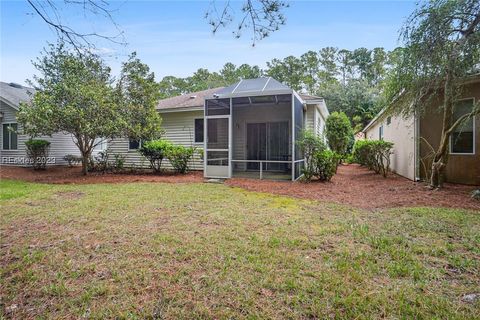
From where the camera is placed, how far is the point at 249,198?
6699mm

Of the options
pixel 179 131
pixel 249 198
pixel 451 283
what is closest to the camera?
pixel 451 283

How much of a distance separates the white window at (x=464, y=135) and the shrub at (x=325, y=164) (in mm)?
3539

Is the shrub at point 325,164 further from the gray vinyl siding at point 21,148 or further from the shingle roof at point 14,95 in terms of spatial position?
the gray vinyl siding at point 21,148

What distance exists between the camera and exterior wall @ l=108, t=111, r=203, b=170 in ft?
43.0

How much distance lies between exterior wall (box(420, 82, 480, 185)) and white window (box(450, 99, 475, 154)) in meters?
0.11

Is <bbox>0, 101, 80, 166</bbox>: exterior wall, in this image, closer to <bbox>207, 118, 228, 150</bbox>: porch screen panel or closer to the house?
the house

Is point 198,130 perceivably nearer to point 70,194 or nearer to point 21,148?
point 70,194

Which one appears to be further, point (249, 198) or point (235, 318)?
point (249, 198)

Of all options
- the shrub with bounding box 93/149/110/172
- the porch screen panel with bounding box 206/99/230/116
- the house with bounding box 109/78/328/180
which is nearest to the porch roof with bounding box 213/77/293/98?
the house with bounding box 109/78/328/180

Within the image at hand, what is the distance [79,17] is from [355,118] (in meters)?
27.4

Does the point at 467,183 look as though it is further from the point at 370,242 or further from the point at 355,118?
the point at 355,118

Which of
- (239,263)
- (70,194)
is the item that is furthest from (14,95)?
(239,263)

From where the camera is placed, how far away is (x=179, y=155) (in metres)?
11.5

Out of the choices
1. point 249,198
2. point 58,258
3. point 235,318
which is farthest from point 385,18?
point 58,258
